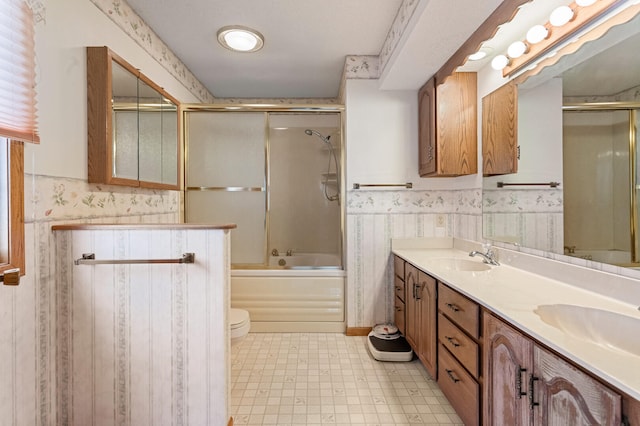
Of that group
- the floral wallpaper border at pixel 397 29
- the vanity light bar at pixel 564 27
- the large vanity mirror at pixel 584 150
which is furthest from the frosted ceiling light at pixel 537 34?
the floral wallpaper border at pixel 397 29

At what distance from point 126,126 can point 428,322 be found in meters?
2.10

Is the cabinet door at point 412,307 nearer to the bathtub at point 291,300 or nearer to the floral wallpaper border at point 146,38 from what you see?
the bathtub at point 291,300

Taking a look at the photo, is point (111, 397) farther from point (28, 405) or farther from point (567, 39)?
point (567, 39)

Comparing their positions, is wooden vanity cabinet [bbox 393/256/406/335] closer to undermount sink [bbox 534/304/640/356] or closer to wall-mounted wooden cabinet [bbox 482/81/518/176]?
wall-mounted wooden cabinet [bbox 482/81/518/176]

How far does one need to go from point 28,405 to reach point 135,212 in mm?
1069

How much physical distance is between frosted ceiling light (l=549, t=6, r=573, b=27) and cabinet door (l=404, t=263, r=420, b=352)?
1.49 metres

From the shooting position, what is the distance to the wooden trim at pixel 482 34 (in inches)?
57.6

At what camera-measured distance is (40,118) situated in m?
1.29

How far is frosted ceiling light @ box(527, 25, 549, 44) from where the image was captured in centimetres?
157

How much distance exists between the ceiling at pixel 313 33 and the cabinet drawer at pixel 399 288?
1.60 meters

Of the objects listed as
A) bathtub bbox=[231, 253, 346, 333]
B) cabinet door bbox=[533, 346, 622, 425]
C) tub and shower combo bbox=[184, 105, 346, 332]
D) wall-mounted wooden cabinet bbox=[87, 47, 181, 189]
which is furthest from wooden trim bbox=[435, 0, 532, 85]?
wall-mounted wooden cabinet bbox=[87, 47, 181, 189]

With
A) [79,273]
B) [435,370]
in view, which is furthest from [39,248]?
[435,370]

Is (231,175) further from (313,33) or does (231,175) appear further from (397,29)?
(397,29)

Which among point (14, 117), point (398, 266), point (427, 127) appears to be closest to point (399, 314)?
point (398, 266)
